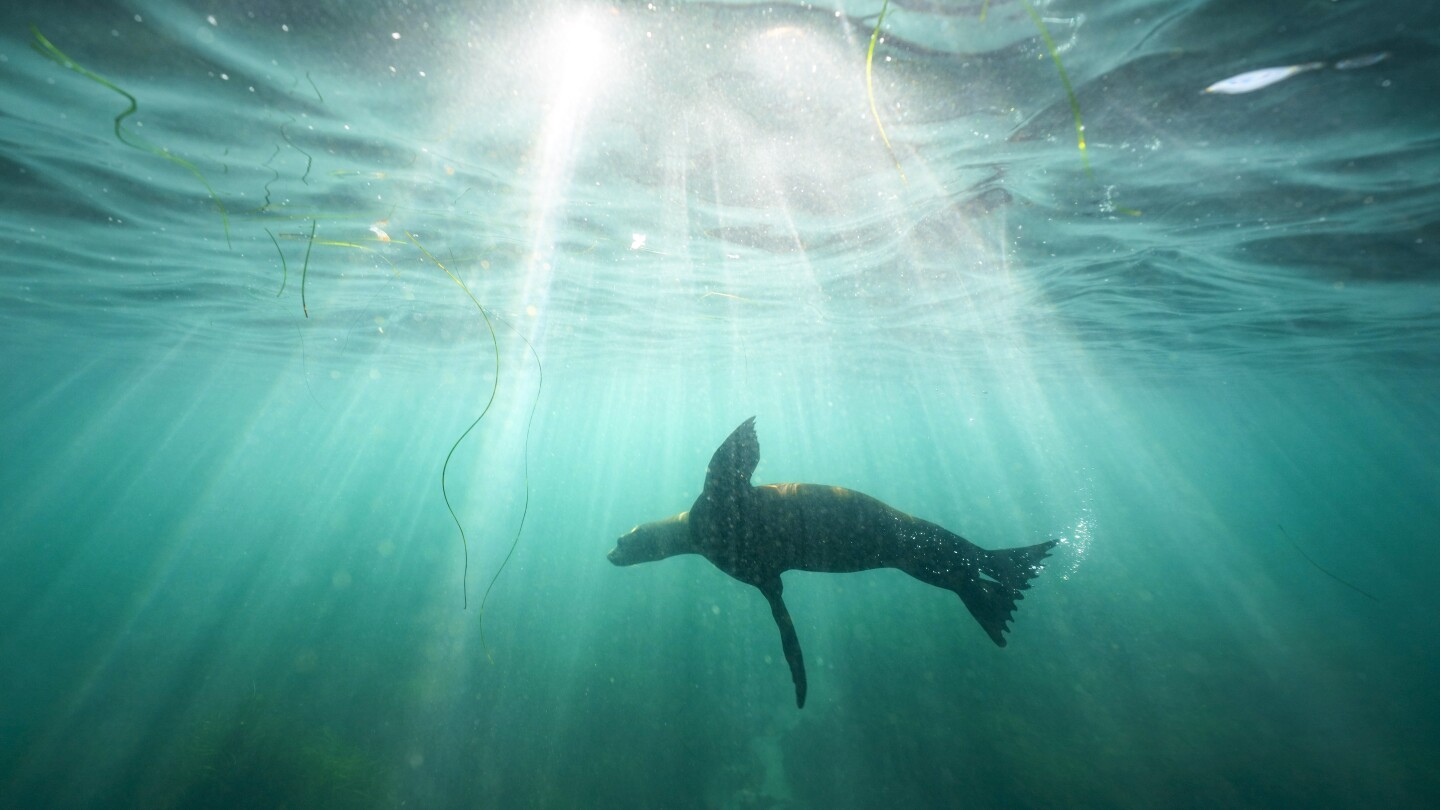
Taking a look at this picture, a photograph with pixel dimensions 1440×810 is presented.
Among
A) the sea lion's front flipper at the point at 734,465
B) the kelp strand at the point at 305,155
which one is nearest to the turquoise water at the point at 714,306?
the kelp strand at the point at 305,155

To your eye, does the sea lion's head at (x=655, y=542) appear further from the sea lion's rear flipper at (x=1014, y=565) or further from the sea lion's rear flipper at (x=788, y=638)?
the sea lion's rear flipper at (x=1014, y=565)

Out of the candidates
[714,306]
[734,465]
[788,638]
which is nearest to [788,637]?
[788,638]

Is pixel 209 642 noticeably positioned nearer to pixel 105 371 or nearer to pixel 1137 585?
pixel 105 371

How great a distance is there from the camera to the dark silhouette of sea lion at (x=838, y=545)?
17.2 ft

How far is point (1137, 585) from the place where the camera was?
22.1m

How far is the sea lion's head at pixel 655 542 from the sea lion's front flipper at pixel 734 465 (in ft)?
7.36

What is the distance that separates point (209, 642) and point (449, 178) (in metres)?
18.2

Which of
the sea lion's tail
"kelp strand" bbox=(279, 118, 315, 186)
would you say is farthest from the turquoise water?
the sea lion's tail

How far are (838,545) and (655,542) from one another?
2.98m

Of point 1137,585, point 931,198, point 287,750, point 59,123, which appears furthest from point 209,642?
A: point 1137,585

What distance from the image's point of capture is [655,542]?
7430 mm

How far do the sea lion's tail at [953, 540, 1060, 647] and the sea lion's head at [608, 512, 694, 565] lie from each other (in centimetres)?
345

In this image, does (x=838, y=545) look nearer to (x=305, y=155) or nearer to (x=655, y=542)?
(x=655, y=542)

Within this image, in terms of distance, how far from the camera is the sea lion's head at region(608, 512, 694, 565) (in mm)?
7215
